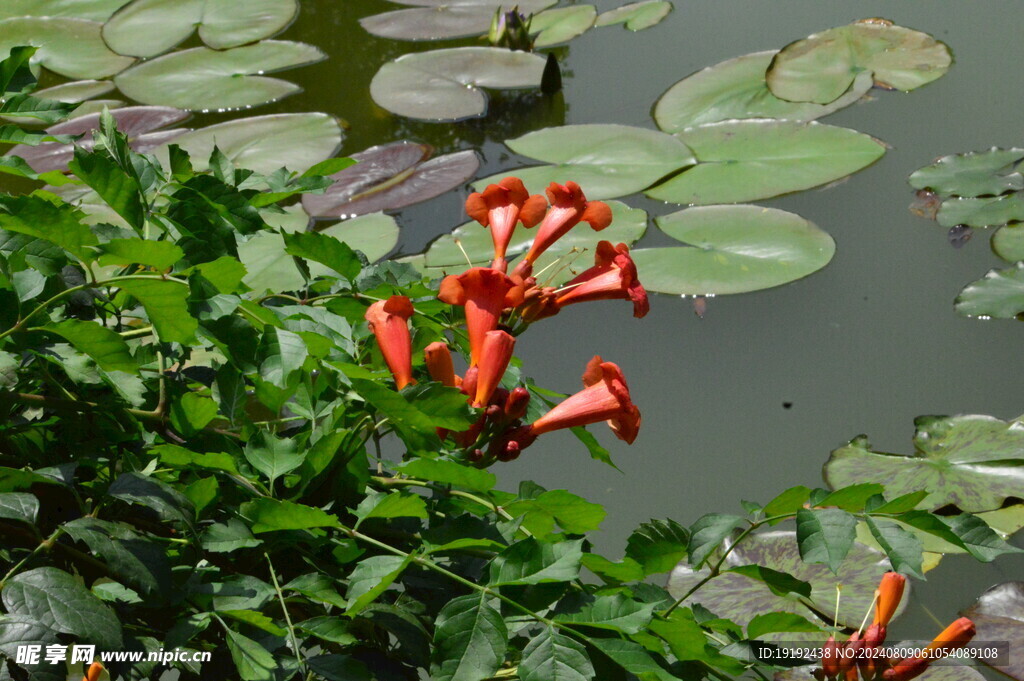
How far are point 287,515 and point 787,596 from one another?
96 centimetres

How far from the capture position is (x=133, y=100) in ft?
Answer: 8.77

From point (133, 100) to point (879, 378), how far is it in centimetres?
221

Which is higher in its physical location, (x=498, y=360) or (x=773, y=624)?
(x=498, y=360)

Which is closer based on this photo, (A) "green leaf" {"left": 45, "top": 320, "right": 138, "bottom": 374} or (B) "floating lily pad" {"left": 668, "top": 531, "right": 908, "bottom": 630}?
(A) "green leaf" {"left": 45, "top": 320, "right": 138, "bottom": 374}

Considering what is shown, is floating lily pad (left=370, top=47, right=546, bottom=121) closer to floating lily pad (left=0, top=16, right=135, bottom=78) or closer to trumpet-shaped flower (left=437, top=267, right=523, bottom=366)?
floating lily pad (left=0, top=16, right=135, bottom=78)

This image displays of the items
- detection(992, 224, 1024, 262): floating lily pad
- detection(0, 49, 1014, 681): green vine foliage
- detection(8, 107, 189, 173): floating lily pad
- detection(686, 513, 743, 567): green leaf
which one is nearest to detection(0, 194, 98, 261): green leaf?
detection(0, 49, 1014, 681): green vine foliage

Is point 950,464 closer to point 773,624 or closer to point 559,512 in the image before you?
point 773,624

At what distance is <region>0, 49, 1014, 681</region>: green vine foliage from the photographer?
1.54 feet

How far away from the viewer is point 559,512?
1.72 ft

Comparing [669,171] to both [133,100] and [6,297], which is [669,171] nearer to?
[133,100]

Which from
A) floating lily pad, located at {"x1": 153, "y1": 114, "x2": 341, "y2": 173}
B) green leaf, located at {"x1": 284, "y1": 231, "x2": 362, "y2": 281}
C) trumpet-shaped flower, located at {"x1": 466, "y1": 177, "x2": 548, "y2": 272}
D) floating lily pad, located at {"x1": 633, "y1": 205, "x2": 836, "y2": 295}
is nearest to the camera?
green leaf, located at {"x1": 284, "y1": 231, "x2": 362, "y2": 281}

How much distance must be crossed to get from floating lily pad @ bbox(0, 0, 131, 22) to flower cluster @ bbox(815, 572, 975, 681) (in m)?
3.30

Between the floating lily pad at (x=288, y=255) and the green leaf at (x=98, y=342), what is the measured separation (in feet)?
4.18

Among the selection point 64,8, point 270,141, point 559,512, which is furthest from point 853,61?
point 64,8
